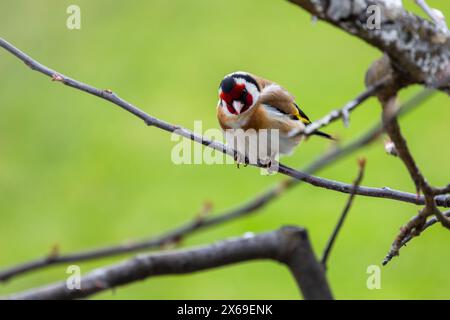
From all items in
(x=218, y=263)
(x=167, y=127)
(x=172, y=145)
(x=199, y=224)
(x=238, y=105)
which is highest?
(x=172, y=145)

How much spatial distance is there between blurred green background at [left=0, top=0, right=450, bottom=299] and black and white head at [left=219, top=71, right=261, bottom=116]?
1.18m

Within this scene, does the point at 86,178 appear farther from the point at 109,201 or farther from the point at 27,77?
the point at 27,77

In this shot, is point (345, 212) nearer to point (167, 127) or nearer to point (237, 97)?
point (167, 127)

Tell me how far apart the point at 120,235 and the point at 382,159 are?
123 cm

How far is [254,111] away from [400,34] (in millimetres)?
929

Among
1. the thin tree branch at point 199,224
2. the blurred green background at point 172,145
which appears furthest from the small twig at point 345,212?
the blurred green background at point 172,145

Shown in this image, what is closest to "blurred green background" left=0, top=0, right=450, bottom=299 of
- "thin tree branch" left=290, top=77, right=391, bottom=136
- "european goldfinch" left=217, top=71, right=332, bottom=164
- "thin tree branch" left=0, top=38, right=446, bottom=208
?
"european goldfinch" left=217, top=71, right=332, bottom=164

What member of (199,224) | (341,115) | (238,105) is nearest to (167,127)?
(341,115)

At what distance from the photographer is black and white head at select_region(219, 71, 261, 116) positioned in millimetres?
1557

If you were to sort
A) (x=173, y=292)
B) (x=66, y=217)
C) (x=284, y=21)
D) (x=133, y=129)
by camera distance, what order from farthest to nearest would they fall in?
(x=284, y=21) < (x=133, y=129) < (x=66, y=217) < (x=173, y=292)

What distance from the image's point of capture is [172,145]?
11.9ft

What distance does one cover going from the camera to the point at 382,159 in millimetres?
3525

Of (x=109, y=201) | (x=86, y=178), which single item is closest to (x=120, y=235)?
(x=109, y=201)

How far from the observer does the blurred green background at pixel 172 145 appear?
3053mm
